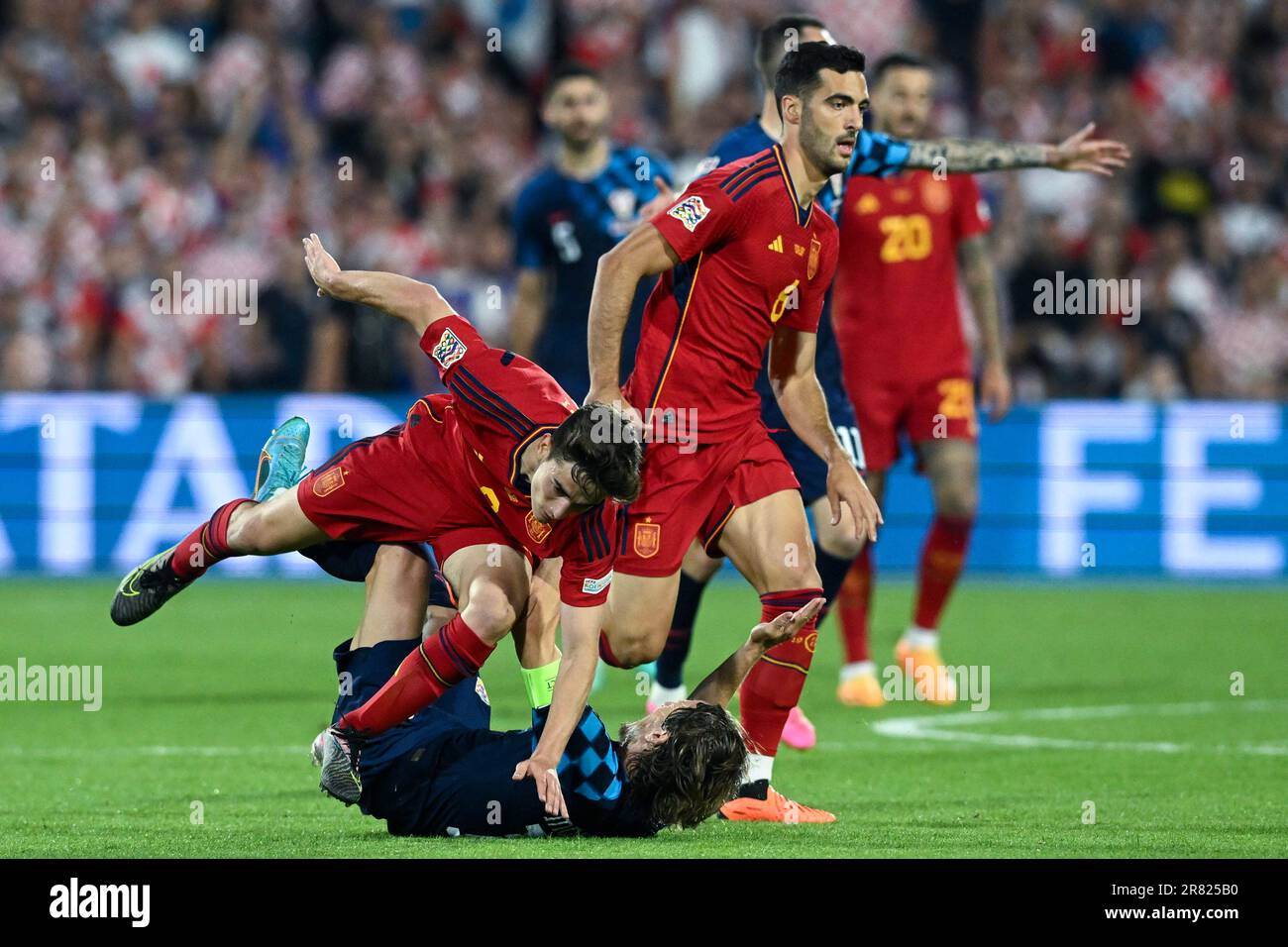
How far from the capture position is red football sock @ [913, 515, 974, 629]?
10.7 meters

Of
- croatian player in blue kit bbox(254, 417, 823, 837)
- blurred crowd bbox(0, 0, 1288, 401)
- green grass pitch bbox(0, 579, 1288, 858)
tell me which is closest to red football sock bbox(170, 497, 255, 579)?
green grass pitch bbox(0, 579, 1288, 858)

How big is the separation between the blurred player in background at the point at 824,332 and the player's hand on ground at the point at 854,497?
1.06m

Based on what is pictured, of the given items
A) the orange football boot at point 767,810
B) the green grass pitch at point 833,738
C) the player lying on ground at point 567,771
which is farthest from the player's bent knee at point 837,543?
the player lying on ground at point 567,771

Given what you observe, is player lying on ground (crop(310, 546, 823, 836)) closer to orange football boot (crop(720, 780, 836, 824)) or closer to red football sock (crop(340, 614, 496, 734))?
red football sock (crop(340, 614, 496, 734))

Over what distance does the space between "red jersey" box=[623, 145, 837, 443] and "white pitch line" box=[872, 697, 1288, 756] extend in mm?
2219

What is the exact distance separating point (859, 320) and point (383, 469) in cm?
408

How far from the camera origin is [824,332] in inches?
358

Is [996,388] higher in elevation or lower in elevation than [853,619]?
higher

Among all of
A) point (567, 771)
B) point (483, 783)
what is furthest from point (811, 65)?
point (483, 783)

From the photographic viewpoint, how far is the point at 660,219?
23.1 feet

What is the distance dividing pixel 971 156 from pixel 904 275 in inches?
77.9

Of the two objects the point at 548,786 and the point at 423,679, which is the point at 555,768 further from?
the point at 423,679

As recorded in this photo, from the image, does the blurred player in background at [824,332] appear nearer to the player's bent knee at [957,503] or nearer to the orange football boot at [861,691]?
the orange football boot at [861,691]

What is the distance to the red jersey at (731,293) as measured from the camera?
718cm
